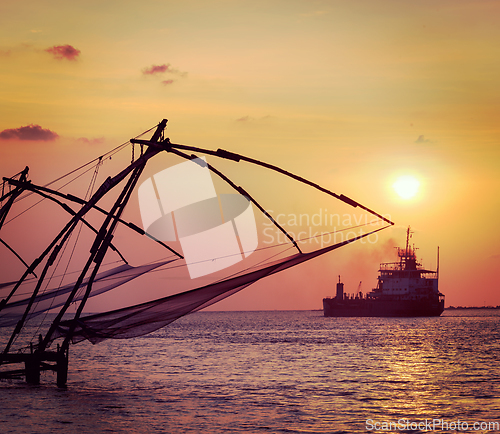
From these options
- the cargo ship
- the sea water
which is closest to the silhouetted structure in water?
the sea water

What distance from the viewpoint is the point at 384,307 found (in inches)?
5650

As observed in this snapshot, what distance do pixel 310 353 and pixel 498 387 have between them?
945 inches

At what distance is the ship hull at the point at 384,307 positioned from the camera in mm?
143000

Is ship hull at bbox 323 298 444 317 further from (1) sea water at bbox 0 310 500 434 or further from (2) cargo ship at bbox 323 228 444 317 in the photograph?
(1) sea water at bbox 0 310 500 434

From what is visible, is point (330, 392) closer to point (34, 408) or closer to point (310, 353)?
point (34, 408)

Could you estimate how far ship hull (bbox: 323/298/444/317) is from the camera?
14300 centimetres

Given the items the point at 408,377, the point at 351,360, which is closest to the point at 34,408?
the point at 408,377

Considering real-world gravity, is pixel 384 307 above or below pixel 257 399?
below

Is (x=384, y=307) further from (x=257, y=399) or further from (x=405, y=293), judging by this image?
(x=257, y=399)

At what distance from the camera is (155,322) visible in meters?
19.4

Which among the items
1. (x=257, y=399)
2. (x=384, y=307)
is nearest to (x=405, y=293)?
(x=384, y=307)

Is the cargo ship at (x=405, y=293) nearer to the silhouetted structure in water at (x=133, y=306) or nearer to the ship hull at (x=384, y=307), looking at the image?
the ship hull at (x=384, y=307)

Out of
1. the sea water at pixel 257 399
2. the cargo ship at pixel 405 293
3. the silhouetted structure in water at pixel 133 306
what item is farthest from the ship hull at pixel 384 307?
the silhouetted structure in water at pixel 133 306

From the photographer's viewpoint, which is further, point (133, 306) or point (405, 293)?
point (405, 293)
